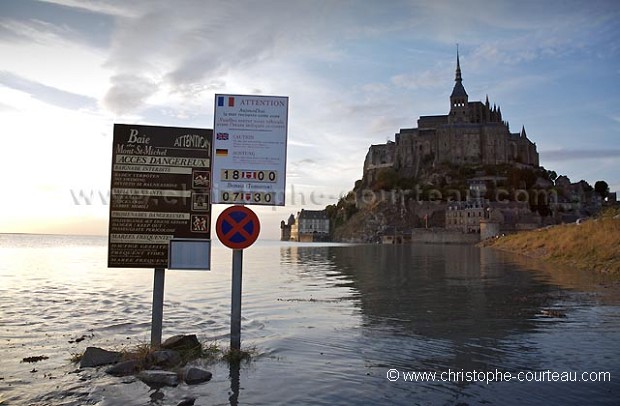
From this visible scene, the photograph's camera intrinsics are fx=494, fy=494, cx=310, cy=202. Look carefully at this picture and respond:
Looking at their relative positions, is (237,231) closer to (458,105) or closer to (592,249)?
(592,249)

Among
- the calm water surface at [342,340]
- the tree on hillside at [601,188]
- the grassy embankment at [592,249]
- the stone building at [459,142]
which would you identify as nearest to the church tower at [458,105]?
the stone building at [459,142]

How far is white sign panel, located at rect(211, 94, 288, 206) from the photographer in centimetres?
915

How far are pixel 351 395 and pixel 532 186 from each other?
15275 cm

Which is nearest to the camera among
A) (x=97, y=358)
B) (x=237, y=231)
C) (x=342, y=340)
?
(x=97, y=358)


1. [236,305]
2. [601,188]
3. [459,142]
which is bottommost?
[236,305]

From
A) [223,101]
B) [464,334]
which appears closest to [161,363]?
[223,101]

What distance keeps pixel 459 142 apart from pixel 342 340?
158913 millimetres

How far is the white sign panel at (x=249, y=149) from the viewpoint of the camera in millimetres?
9148

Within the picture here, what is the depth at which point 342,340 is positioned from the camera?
419 inches

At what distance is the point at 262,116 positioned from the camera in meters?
9.30

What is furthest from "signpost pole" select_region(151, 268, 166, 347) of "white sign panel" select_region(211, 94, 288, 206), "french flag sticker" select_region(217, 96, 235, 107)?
"french flag sticker" select_region(217, 96, 235, 107)

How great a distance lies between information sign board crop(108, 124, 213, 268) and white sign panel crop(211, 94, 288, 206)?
1.05 ft

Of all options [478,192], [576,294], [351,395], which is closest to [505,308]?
[576,294]

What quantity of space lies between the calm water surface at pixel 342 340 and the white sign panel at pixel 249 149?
119 inches
